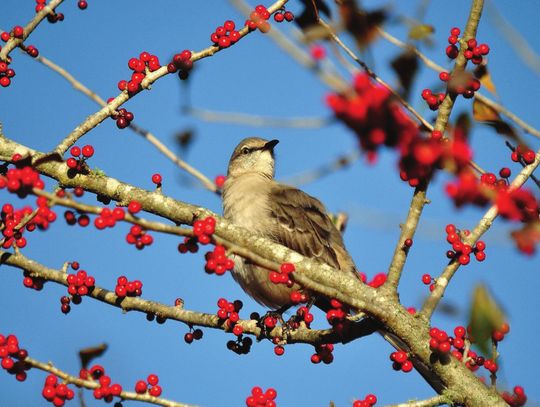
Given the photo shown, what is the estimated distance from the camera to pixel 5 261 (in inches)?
160

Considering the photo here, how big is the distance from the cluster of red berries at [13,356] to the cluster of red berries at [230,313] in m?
1.30

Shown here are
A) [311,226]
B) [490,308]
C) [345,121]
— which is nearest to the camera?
[345,121]

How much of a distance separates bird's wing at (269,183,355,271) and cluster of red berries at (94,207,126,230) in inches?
152

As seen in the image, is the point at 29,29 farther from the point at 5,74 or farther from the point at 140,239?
the point at 140,239

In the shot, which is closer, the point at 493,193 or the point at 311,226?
the point at 493,193

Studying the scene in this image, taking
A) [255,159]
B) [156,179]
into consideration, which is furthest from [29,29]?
[255,159]

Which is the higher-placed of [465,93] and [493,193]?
[465,93]

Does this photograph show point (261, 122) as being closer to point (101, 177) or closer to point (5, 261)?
point (101, 177)

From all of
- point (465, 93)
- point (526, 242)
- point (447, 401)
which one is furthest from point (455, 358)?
point (526, 242)

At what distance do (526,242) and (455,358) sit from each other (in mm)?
2002

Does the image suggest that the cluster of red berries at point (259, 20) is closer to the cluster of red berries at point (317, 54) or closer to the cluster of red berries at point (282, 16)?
the cluster of red berries at point (282, 16)

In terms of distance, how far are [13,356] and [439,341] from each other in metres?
2.34

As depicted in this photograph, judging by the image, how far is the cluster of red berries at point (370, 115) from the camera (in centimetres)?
194

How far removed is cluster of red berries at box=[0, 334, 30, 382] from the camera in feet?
11.6
